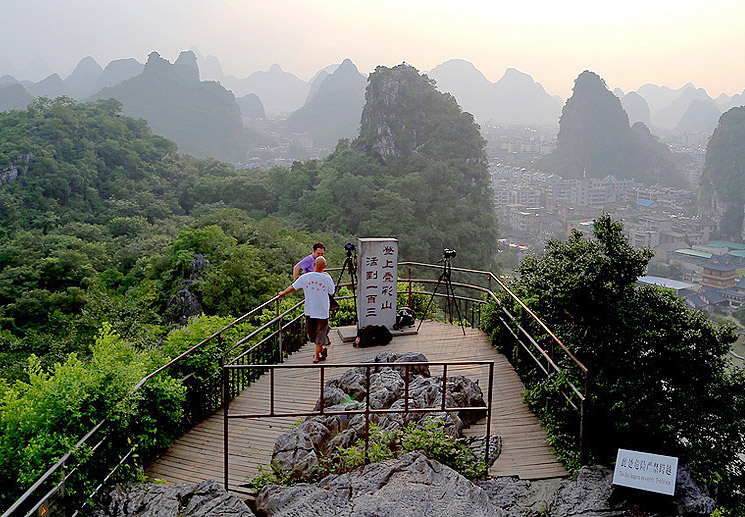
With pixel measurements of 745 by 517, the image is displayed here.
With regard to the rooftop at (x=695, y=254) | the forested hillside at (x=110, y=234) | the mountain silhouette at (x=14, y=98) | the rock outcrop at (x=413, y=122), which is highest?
the mountain silhouette at (x=14, y=98)

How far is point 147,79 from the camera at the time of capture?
257 feet

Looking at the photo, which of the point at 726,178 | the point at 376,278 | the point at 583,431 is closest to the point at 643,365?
the point at 583,431

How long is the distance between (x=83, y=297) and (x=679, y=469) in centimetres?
1934

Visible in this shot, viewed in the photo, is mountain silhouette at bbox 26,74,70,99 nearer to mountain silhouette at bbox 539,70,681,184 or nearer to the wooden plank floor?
mountain silhouette at bbox 539,70,681,184

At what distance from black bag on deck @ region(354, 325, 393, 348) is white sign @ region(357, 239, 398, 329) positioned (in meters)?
0.21

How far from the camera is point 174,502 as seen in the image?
138 inches

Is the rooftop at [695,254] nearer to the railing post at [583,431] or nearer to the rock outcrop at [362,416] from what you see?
the rock outcrop at [362,416]

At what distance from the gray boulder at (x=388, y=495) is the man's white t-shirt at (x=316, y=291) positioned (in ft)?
8.33

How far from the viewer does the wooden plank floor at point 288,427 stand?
4379 millimetres

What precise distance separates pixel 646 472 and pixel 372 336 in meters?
4.18

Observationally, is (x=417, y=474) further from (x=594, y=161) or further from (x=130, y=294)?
(x=594, y=161)

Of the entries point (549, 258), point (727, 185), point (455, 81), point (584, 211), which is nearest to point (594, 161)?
point (584, 211)

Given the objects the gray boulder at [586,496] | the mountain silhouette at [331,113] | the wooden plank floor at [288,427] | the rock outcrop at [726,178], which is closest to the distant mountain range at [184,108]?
the mountain silhouette at [331,113]

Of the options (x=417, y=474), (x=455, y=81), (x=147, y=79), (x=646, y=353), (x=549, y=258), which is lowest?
(x=417, y=474)
